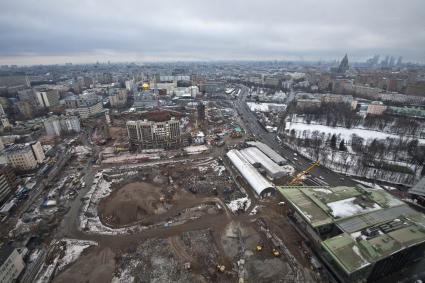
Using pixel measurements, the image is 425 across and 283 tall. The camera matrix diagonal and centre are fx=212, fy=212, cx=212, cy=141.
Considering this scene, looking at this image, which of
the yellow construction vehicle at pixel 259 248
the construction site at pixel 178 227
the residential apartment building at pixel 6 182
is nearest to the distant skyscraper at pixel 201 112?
the construction site at pixel 178 227

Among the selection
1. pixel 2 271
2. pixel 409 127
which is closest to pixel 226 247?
pixel 2 271

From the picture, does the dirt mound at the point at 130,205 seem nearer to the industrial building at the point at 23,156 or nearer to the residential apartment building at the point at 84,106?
the industrial building at the point at 23,156

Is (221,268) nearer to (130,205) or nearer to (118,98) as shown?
(130,205)

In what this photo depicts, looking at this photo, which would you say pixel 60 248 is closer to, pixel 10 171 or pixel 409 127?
pixel 10 171

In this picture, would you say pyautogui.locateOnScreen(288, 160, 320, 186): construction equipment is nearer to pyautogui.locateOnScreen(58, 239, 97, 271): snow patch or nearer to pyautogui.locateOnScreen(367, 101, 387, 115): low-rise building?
pyautogui.locateOnScreen(58, 239, 97, 271): snow patch

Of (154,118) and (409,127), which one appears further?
(409,127)

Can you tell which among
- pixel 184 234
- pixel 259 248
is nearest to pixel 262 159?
pixel 259 248
